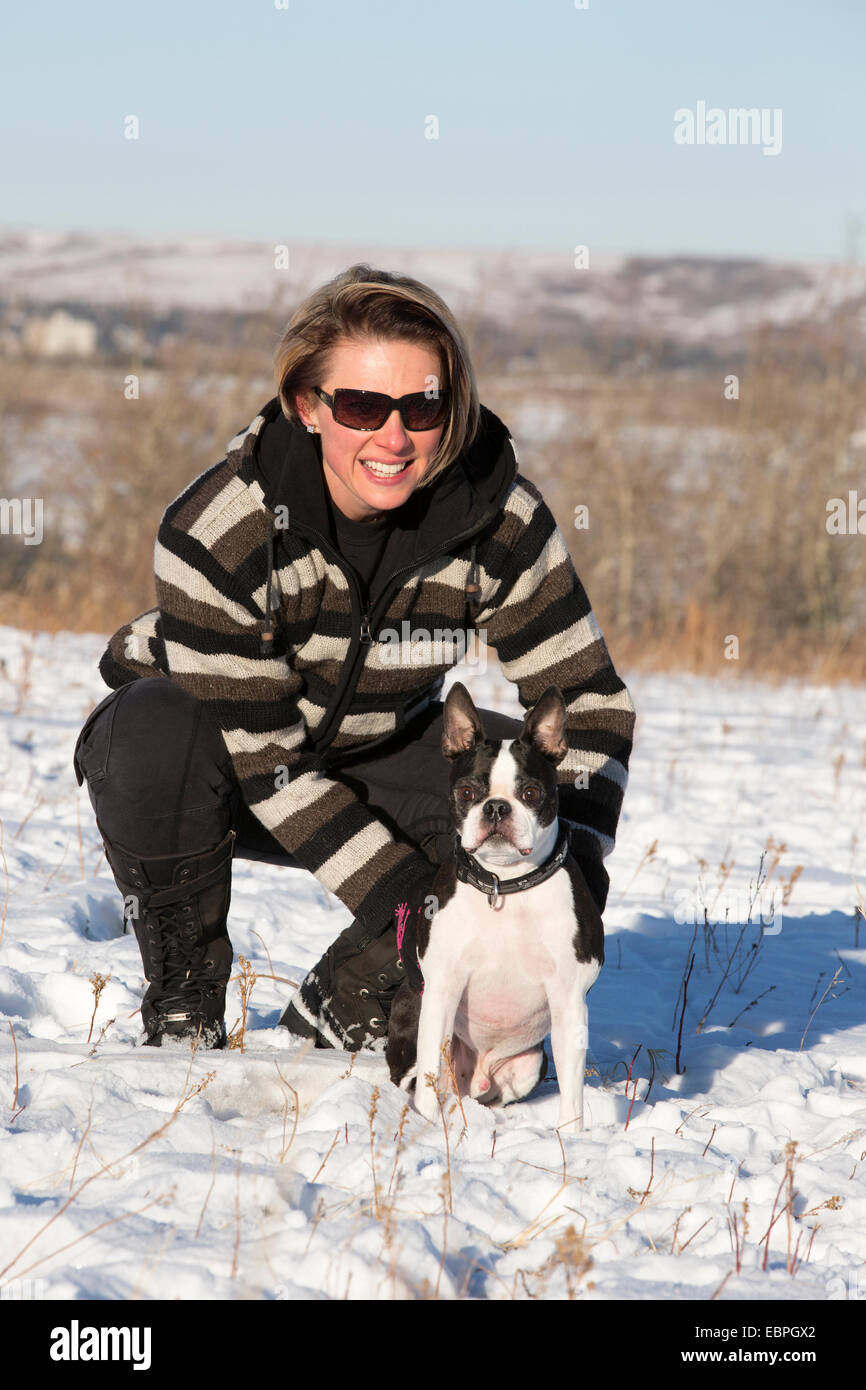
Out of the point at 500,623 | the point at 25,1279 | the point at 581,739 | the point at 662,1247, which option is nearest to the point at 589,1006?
the point at 581,739

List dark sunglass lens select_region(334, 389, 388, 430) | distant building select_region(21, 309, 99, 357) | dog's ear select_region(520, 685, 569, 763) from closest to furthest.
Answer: dog's ear select_region(520, 685, 569, 763)
dark sunglass lens select_region(334, 389, 388, 430)
distant building select_region(21, 309, 99, 357)

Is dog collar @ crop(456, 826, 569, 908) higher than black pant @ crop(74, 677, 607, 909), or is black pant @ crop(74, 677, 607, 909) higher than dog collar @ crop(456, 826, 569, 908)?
black pant @ crop(74, 677, 607, 909)

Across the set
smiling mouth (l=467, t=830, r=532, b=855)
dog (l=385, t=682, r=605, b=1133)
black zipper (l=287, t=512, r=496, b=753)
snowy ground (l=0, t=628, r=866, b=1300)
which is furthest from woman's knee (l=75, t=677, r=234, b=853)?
smiling mouth (l=467, t=830, r=532, b=855)

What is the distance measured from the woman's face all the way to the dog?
2.00 feet

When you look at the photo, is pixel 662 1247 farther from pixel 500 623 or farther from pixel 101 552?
pixel 101 552

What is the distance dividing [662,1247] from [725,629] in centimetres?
1203

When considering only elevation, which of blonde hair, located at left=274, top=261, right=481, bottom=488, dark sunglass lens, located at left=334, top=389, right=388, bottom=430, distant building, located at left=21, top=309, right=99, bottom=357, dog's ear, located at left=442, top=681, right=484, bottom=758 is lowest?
dog's ear, located at left=442, top=681, right=484, bottom=758

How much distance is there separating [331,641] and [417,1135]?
134 cm

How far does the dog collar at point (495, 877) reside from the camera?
9.25 ft

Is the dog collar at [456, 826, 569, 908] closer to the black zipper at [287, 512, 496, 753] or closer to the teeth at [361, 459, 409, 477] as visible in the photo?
the black zipper at [287, 512, 496, 753]

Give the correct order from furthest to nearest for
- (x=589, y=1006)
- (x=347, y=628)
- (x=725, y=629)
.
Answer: (x=725, y=629) < (x=589, y=1006) < (x=347, y=628)

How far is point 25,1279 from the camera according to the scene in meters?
1.98

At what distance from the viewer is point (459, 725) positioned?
3.05 metres

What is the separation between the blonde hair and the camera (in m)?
3.05
